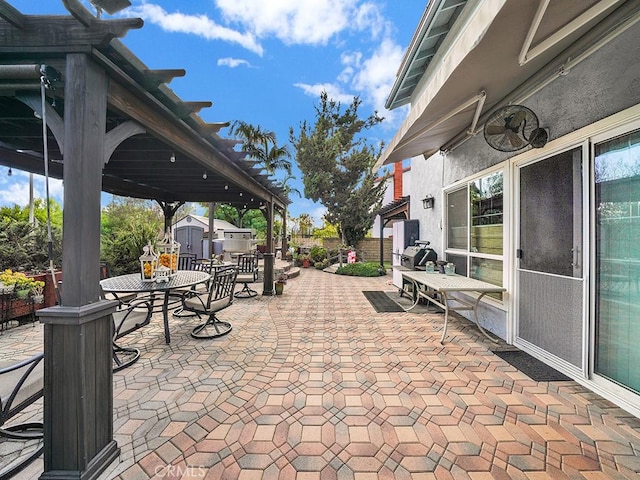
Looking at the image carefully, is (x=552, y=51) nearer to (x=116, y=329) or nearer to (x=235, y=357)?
(x=235, y=357)

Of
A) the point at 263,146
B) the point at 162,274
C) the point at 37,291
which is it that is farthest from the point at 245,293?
the point at 263,146

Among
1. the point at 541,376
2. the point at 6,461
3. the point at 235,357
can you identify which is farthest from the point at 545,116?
the point at 6,461

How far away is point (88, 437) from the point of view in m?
1.72

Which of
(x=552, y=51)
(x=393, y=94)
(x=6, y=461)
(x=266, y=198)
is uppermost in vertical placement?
(x=393, y=94)

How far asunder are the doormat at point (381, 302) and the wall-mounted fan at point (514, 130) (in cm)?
346

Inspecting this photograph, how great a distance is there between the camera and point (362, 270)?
37.2 ft

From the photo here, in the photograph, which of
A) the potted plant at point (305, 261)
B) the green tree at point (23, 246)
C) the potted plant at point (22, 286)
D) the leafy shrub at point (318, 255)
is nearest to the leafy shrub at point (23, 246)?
the green tree at point (23, 246)

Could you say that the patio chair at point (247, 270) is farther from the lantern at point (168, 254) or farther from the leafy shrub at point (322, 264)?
the leafy shrub at point (322, 264)

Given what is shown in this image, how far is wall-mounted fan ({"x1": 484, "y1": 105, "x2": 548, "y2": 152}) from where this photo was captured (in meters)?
A: 3.22

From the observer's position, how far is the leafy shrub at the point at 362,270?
1126 cm

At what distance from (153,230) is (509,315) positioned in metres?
9.42

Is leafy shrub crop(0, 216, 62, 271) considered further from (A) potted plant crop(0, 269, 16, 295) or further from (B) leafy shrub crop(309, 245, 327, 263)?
(B) leafy shrub crop(309, 245, 327, 263)

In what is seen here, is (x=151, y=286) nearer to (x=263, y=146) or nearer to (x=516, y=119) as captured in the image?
(x=516, y=119)

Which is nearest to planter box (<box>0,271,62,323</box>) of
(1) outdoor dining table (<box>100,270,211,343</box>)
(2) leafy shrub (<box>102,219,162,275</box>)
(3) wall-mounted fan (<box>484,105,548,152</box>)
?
(1) outdoor dining table (<box>100,270,211,343</box>)
